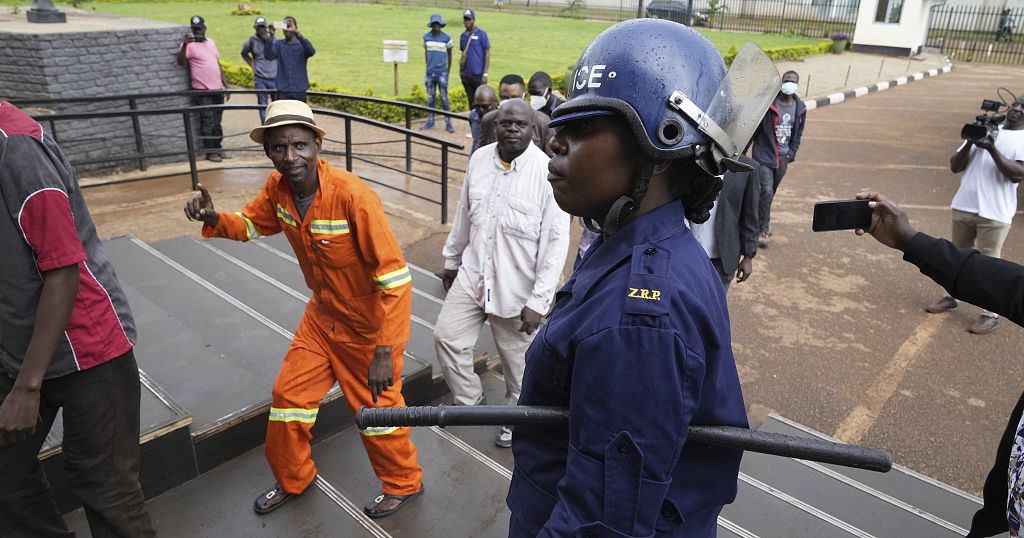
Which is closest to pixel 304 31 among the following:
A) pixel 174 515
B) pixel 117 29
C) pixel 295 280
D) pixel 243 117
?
pixel 243 117

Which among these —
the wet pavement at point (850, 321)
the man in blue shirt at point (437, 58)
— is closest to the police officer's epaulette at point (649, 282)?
the wet pavement at point (850, 321)

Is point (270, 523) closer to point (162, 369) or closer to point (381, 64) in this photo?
point (162, 369)

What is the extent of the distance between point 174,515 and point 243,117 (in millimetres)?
11553

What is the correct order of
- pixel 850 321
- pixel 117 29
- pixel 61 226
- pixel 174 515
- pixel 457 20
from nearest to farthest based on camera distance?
1. pixel 61 226
2. pixel 174 515
3. pixel 850 321
4. pixel 117 29
5. pixel 457 20

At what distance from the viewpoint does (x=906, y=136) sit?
46.9 ft

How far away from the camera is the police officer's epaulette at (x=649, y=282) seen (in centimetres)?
130

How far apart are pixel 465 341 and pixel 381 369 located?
902mm

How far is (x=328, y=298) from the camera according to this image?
3125mm

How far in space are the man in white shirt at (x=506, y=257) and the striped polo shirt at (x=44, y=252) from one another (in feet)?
5.71

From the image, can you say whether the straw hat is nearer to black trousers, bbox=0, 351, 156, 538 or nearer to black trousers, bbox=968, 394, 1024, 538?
black trousers, bbox=0, 351, 156, 538

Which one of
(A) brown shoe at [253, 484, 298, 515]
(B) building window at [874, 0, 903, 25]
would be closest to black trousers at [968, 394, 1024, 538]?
(A) brown shoe at [253, 484, 298, 515]

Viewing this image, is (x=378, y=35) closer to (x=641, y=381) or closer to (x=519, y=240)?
(x=519, y=240)

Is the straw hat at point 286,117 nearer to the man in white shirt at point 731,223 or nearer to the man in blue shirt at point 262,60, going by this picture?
the man in white shirt at point 731,223

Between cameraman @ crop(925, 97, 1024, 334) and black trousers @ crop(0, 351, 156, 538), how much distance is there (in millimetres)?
6270
